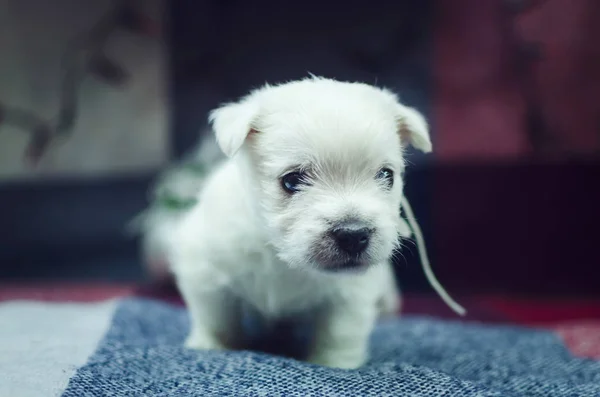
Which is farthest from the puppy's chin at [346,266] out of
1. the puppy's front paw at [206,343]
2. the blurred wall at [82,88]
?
the blurred wall at [82,88]

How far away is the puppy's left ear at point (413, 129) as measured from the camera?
131 cm

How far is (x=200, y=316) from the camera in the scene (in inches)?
55.3

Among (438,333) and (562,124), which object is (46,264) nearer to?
(438,333)

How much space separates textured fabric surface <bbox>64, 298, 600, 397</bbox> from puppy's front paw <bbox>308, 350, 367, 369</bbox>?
1.3 inches

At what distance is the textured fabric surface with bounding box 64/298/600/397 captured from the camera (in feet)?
3.60

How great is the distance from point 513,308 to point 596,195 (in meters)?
0.59

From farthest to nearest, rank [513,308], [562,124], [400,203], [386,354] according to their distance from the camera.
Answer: [562,124]
[513,308]
[386,354]
[400,203]

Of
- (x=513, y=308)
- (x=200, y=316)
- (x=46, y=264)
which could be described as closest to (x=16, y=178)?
(x=46, y=264)

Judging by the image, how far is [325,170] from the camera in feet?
3.77

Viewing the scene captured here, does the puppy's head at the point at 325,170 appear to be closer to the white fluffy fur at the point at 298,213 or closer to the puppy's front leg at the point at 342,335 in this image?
the white fluffy fur at the point at 298,213

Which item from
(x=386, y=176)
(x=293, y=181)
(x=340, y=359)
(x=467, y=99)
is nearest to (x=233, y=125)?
(x=293, y=181)

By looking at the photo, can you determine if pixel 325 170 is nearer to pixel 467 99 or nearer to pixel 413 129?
pixel 413 129

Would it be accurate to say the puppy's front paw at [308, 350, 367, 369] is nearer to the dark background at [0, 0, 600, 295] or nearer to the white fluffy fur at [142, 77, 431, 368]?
the white fluffy fur at [142, 77, 431, 368]

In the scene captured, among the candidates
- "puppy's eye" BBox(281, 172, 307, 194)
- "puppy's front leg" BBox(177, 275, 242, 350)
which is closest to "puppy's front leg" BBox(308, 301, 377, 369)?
"puppy's front leg" BBox(177, 275, 242, 350)
